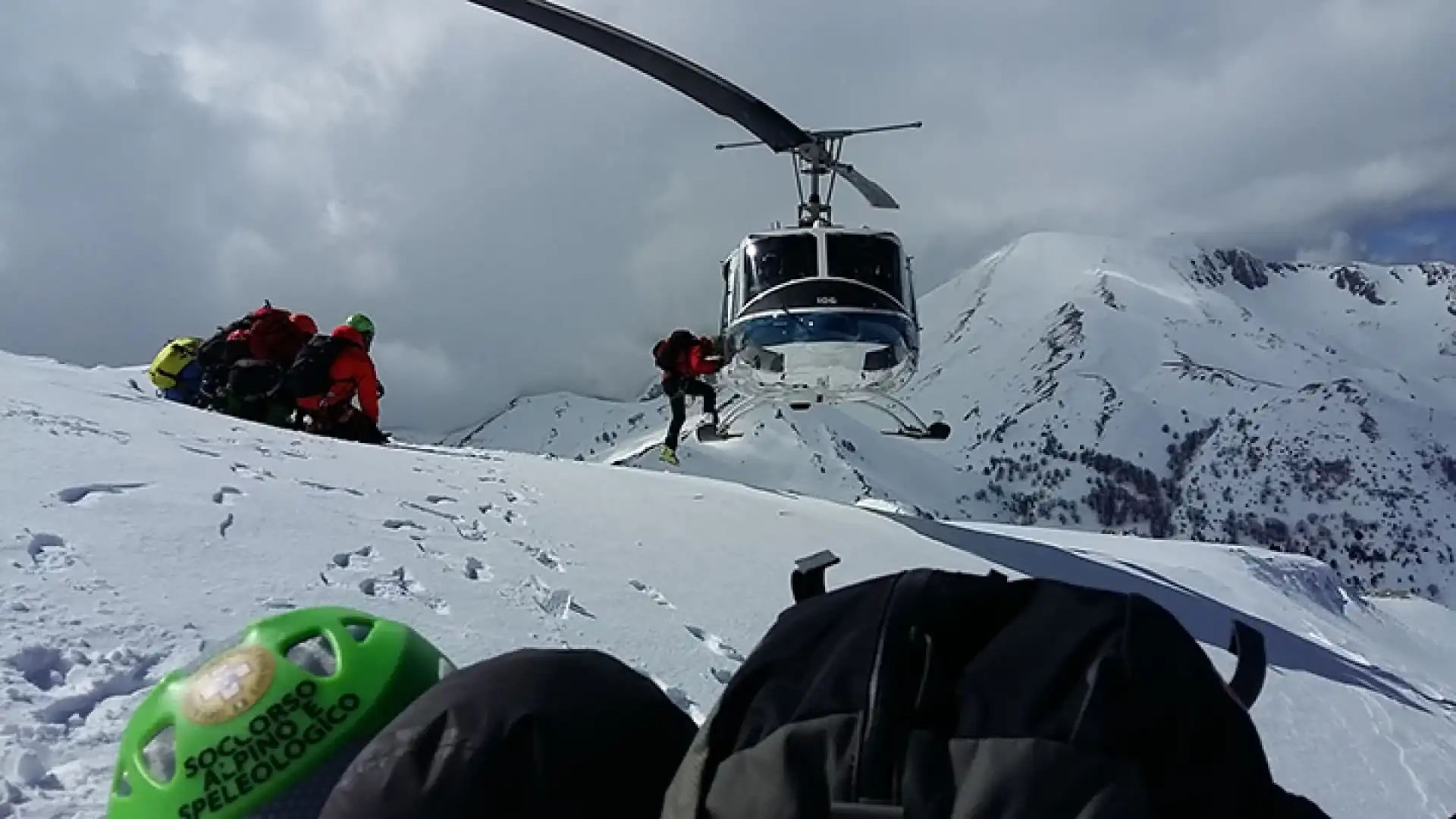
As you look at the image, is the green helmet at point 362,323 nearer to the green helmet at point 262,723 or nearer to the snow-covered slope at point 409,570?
the snow-covered slope at point 409,570

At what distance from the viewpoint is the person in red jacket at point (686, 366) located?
12.8m

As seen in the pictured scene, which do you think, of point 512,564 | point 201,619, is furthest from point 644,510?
point 201,619

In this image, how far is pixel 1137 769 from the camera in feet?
3.50

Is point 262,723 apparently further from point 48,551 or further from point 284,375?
point 284,375

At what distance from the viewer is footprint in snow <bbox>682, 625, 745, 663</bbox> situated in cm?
509

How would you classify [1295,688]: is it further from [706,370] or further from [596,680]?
[706,370]

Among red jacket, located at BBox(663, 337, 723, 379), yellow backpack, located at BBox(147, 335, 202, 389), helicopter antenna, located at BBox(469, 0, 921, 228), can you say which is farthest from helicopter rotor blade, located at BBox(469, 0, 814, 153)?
yellow backpack, located at BBox(147, 335, 202, 389)

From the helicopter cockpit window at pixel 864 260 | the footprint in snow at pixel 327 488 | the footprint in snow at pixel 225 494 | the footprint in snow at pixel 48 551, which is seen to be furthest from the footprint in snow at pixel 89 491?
the helicopter cockpit window at pixel 864 260

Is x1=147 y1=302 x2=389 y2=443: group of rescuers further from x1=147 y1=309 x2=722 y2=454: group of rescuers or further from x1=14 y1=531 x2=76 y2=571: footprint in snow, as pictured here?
x1=14 y1=531 x2=76 y2=571: footprint in snow

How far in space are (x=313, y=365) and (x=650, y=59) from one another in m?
4.71

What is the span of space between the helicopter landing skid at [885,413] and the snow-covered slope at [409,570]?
2.08 meters

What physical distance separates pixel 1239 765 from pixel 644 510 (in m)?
7.26

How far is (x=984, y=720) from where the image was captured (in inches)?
43.4

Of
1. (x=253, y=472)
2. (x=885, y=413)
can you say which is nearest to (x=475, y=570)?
(x=253, y=472)
